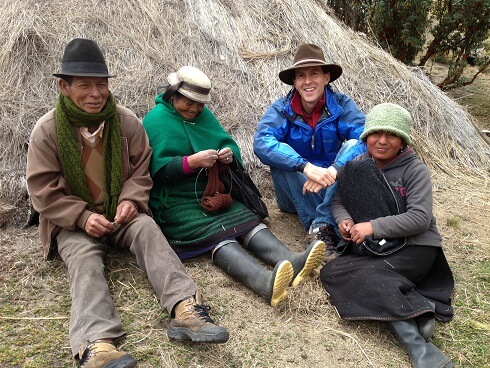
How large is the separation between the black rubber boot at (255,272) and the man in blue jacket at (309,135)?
0.67 meters

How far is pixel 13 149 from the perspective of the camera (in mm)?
3891

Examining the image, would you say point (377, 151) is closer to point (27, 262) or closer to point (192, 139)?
point (192, 139)

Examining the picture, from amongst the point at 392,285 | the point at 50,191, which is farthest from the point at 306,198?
the point at 50,191

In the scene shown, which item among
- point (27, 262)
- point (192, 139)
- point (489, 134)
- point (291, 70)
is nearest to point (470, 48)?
point (489, 134)

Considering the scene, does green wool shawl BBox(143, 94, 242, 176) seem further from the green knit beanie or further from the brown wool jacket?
the green knit beanie

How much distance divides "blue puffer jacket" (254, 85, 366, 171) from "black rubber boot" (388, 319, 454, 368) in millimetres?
1399

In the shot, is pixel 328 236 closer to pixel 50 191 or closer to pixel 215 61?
pixel 50 191

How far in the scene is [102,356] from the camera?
2.17 m

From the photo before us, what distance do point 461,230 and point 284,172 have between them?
1657 mm

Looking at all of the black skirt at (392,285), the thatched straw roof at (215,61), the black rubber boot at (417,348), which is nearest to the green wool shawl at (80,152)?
the thatched straw roof at (215,61)

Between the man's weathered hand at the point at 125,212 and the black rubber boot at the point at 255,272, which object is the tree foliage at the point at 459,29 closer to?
the black rubber boot at the point at 255,272

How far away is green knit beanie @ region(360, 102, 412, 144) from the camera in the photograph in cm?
291

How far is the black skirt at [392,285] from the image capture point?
262 centimetres

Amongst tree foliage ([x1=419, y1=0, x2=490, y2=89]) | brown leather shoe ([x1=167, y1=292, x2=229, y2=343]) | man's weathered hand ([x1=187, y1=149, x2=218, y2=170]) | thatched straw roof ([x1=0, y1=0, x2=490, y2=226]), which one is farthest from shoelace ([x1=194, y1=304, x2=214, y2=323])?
tree foliage ([x1=419, y1=0, x2=490, y2=89])
